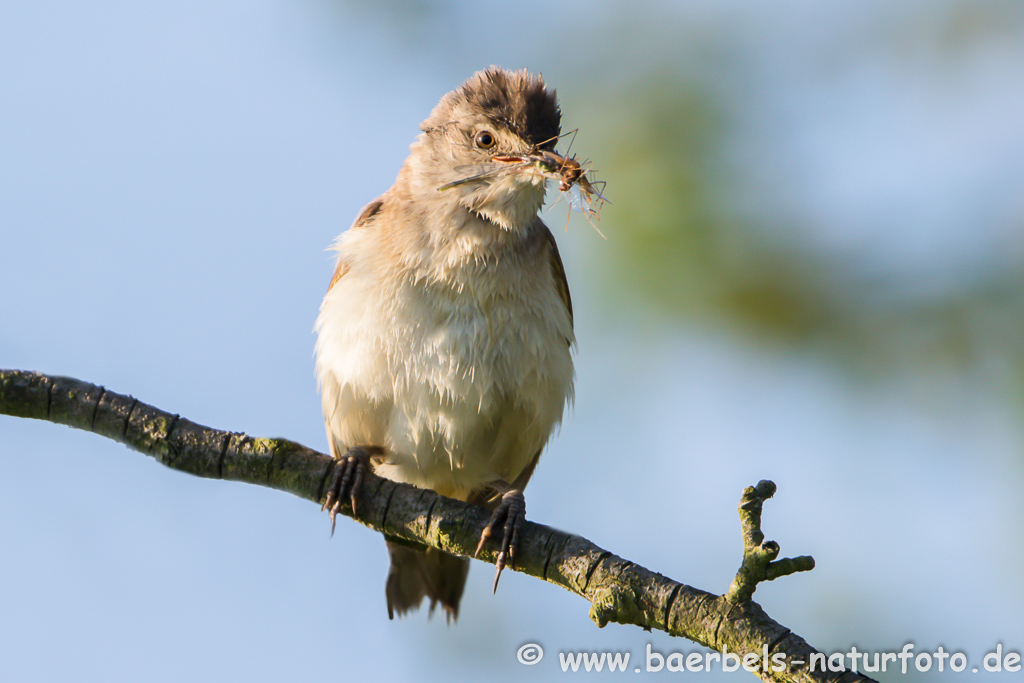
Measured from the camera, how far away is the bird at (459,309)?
17.2ft

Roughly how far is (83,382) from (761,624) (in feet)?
10.6

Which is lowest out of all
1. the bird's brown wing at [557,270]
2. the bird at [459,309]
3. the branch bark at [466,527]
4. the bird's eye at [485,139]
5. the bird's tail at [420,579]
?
the branch bark at [466,527]

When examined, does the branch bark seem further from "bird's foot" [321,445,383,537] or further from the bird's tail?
the bird's tail

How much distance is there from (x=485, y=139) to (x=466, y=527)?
7.97 feet

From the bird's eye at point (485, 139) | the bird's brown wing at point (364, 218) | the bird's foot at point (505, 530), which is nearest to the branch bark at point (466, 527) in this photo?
the bird's foot at point (505, 530)

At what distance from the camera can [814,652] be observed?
3475 mm

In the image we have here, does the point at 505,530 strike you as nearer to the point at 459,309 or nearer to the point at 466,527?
the point at 466,527

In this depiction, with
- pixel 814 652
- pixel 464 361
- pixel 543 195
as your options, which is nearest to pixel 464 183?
pixel 543 195

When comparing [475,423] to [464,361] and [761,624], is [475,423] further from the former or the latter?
[761,624]

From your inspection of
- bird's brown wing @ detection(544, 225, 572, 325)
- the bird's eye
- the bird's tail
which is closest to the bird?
the bird's eye

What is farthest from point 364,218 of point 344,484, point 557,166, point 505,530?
point 505,530

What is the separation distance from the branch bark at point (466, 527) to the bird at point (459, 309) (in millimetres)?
391

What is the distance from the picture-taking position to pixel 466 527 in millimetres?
4512

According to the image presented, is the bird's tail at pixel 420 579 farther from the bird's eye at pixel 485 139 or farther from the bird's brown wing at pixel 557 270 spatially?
the bird's eye at pixel 485 139
